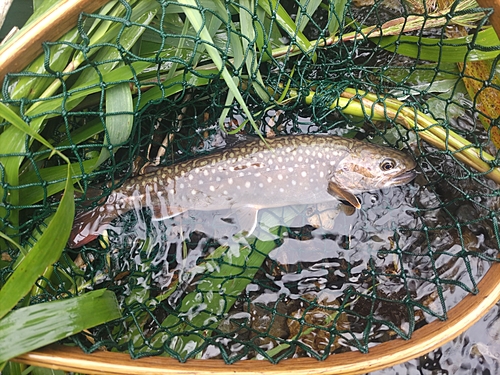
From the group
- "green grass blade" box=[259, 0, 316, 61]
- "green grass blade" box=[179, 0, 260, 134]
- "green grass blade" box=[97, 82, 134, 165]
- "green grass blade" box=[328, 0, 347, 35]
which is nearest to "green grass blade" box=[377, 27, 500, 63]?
"green grass blade" box=[328, 0, 347, 35]

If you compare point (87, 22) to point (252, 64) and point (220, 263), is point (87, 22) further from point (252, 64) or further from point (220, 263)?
point (220, 263)

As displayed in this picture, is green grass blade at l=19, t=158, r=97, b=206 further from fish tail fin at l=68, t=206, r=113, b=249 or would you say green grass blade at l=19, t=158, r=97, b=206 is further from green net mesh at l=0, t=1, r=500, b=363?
fish tail fin at l=68, t=206, r=113, b=249

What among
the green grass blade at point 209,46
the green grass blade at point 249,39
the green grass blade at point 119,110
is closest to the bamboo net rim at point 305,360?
the green grass blade at point 119,110

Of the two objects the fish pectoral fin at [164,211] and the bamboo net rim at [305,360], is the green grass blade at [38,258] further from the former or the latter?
the fish pectoral fin at [164,211]

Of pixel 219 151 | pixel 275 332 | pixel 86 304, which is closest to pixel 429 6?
pixel 219 151

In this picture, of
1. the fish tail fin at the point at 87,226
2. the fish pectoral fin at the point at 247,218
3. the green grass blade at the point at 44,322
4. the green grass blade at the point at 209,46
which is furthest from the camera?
the fish pectoral fin at the point at 247,218
